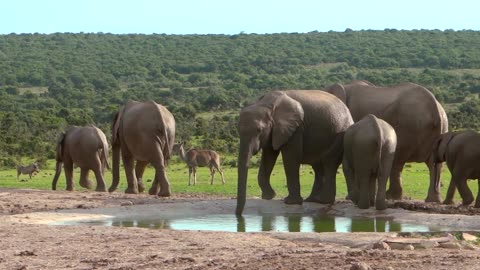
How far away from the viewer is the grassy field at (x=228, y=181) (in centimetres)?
2333

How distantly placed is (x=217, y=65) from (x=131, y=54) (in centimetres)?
1519

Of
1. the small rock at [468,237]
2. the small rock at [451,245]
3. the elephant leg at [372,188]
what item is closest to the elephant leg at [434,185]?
the elephant leg at [372,188]

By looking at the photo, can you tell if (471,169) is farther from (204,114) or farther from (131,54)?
(131,54)

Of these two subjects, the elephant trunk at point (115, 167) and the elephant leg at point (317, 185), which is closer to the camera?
the elephant leg at point (317, 185)

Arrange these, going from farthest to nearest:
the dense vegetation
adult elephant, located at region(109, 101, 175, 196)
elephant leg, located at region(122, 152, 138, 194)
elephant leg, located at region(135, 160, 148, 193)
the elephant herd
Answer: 1. the dense vegetation
2. elephant leg, located at region(135, 160, 148, 193)
3. elephant leg, located at region(122, 152, 138, 194)
4. adult elephant, located at region(109, 101, 175, 196)
5. the elephant herd

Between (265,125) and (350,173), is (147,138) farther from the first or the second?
(350,173)

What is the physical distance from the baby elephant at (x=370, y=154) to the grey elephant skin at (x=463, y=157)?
1564 mm

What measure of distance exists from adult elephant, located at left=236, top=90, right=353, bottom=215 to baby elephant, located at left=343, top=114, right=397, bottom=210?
0.75 metres

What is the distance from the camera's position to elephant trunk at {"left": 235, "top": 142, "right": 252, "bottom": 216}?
15.7 m

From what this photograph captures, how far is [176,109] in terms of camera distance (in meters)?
56.3

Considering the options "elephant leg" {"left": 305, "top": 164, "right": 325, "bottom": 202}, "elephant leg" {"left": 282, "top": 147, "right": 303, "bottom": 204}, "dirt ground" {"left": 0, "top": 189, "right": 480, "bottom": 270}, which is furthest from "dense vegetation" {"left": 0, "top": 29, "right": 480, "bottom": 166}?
"dirt ground" {"left": 0, "top": 189, "right": 480, "bottom": 270}

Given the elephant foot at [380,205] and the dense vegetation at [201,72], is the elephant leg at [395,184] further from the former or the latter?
the dense vegetation at [201,72]

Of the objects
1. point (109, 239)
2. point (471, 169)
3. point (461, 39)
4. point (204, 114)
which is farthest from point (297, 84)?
point (109, 239)

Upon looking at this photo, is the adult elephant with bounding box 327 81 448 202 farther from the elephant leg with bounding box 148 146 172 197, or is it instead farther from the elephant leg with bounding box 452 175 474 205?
the elephant leg with bounding box 148 146 172 197
